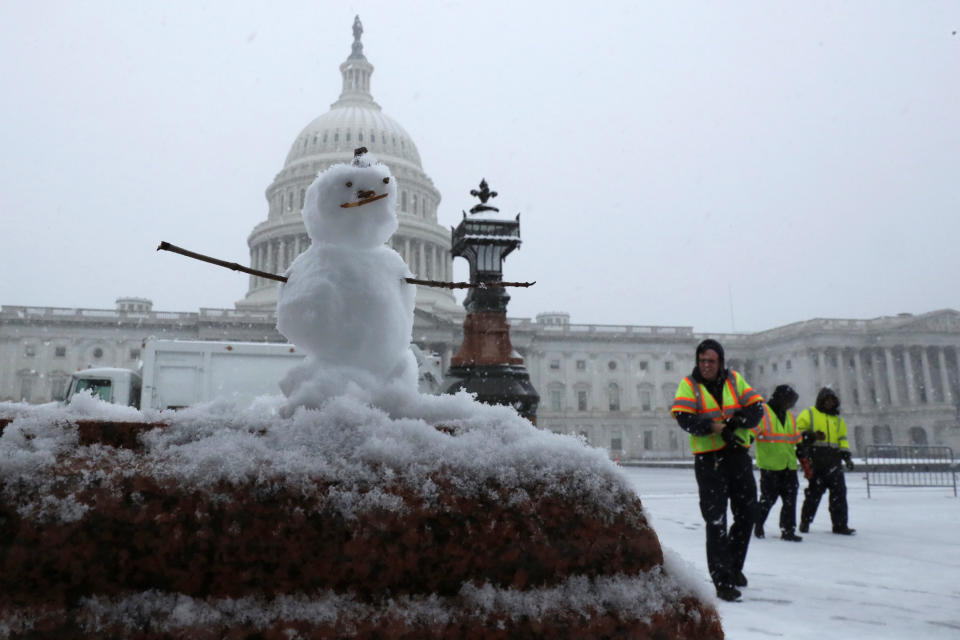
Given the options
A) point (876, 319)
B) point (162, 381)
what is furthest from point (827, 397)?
point (876, 319)

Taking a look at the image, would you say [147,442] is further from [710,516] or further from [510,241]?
[510,241]

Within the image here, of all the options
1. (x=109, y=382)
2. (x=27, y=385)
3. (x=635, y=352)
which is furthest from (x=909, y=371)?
(x=27, y=385)

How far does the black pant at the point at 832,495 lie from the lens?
8109mm

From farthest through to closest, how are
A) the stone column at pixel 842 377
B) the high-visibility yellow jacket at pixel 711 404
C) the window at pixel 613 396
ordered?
the window at pixel 613 396
the stone column at pixel 842 377
the high-visibility yellow jacket at pixel 711 404

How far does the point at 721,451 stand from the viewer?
480cm

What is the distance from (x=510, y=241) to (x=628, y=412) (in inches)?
2305

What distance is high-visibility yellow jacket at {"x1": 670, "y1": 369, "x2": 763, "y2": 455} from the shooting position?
15.7ft

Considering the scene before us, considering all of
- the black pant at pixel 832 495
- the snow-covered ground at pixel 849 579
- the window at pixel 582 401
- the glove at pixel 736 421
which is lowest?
the snow-covered ground at pixel 849 579

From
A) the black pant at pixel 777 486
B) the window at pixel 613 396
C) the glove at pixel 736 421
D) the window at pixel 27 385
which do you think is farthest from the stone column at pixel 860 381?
the window at pixel 27 385

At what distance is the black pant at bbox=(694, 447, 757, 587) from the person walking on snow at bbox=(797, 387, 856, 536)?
12.5 ft

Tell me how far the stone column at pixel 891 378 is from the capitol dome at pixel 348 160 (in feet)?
136

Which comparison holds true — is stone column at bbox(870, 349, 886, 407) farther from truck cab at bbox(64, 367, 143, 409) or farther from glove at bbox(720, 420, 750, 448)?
glove at bbox(720, 420, 750, 448)

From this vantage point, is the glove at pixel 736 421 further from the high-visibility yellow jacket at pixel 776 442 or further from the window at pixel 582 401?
the window at pixel 582 401

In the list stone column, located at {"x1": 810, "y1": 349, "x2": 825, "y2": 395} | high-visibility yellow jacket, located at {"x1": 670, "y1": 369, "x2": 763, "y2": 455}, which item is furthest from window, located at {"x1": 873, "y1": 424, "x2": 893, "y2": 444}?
high-visibility yellow jacket, located at {"x1": 670, "y1": 369, "x2": 763, "y2": 455}
